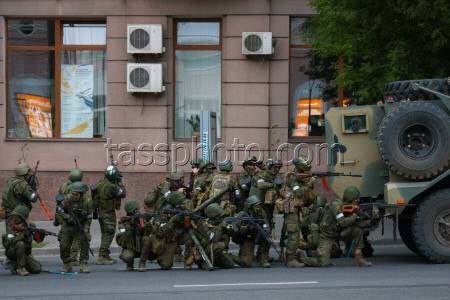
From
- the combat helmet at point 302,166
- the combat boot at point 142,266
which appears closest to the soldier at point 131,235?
the combat boot at point 142,266

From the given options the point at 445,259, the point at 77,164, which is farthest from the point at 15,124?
the point at 445,259

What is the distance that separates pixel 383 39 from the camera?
17.6 meters

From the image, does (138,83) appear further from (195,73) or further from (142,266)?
(142,266)

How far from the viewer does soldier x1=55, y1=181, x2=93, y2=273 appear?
46.4 ft

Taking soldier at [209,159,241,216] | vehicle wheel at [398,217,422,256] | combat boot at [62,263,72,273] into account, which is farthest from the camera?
soldier at [209,159,241,216]

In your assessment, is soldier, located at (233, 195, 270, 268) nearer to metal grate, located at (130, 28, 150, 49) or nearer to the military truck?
the military truck

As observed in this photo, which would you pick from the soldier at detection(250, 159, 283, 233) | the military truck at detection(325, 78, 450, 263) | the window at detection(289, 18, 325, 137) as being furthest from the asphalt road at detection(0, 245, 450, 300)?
the window at detection(289, 18, 325, 137)

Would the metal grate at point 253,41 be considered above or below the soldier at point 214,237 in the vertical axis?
above

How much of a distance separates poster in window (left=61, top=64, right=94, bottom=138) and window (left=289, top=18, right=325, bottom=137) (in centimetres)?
418

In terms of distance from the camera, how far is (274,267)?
1449cm

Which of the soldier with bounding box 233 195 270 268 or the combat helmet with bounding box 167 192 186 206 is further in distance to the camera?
the soldier with bounding box 233 195 270 268

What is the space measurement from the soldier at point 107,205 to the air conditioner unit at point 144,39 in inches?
233

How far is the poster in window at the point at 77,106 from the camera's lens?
21.8 metres

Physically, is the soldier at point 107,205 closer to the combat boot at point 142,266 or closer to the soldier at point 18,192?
the soldier at point 18,192
